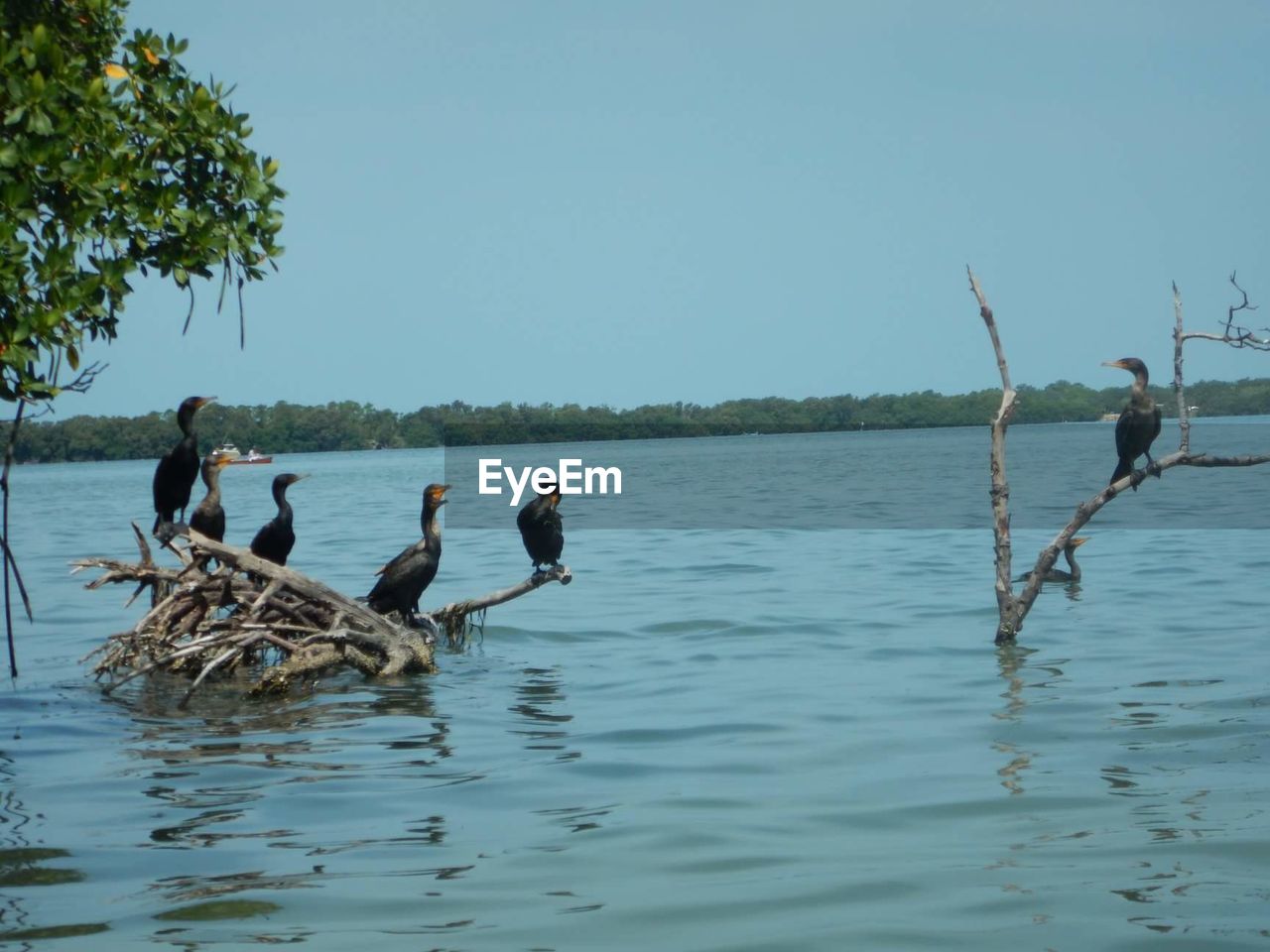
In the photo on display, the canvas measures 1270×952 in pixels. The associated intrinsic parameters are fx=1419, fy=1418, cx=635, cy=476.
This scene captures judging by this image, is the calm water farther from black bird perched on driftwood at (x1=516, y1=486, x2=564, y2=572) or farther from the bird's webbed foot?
the bird's webbed foot

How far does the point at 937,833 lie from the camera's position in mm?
7312

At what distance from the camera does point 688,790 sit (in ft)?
27.5

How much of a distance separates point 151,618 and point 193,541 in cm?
118

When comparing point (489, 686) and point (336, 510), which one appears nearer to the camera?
point (489, 686)

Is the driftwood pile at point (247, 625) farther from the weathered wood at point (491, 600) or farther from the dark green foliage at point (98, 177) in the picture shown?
the dark green foliage at point (98, 177)

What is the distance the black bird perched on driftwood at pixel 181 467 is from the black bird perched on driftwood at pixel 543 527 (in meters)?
2.82

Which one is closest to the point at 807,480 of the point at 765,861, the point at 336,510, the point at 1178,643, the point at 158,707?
the point at 336,510

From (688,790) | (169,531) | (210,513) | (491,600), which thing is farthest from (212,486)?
(688,790)

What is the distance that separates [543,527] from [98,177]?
5.78 meters

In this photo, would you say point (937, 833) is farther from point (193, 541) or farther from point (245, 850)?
point (193, 541)

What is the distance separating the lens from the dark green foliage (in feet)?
22.9

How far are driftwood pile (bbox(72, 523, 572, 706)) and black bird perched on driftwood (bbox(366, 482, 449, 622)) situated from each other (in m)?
0.43

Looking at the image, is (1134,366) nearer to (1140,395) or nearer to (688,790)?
(1140,395)

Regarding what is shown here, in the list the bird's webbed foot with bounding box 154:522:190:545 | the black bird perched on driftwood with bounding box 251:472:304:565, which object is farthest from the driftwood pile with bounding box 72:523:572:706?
the black bird perched on driftwood with bounding box 251:472:304:565
